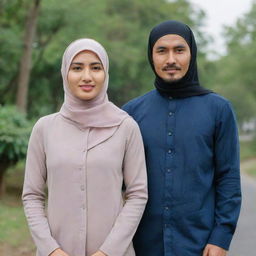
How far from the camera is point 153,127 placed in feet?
8.54

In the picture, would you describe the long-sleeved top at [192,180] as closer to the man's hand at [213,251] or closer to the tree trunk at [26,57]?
Result: the man's hand at [213,251]

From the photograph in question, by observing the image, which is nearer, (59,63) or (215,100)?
(215,100)

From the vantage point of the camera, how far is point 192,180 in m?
2.53

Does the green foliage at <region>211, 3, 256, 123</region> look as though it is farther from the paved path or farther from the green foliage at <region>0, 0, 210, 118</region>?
the paved path

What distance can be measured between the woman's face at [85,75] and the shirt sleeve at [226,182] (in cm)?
65

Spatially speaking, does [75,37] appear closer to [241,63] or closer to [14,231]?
[14,231]

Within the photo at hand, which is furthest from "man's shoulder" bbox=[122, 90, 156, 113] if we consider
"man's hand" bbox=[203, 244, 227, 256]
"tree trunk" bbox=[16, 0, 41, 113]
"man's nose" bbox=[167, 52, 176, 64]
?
"tree trunk" bbox=[16, 0, 41, 113]

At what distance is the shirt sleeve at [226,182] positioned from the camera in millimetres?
2527

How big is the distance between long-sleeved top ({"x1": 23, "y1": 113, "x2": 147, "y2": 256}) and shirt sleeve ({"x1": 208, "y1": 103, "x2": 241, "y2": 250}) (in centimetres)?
41

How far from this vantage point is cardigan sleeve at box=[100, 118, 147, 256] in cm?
238

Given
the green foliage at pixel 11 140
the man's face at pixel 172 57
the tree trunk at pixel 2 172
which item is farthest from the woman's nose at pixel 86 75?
the tree trunk at pixel 2 172

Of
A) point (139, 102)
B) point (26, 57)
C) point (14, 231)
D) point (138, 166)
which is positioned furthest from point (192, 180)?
point (26, 57)

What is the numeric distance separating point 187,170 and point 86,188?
530 millimetres

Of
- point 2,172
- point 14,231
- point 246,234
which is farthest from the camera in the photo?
point 2,172
